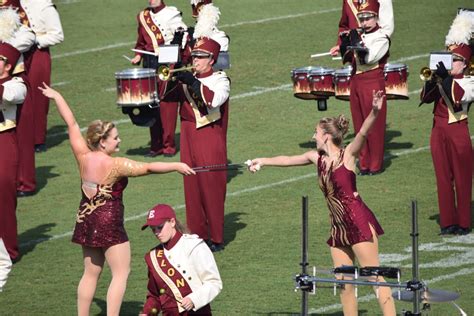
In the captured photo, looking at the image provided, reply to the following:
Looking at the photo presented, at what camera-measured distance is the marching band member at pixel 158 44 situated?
1773 centimetres

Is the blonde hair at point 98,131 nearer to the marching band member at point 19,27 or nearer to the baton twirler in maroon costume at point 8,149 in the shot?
the baton twirler in maroon costume at point 8,149

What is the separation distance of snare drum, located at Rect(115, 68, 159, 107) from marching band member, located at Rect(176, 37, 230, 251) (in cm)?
148

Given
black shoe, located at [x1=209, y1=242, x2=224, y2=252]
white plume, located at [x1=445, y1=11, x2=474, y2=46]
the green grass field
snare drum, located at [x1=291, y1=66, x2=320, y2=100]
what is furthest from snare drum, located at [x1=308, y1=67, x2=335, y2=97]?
black shoe, located at [x1=209, y1=242, x2=224, y2=252]

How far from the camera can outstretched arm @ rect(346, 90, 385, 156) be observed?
10742 mm

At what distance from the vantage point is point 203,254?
10.0 meters

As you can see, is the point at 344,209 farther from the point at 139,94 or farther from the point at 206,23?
the point at 139,94

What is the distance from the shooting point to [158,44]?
17.9 m

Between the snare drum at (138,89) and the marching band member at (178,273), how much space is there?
545 centimetres

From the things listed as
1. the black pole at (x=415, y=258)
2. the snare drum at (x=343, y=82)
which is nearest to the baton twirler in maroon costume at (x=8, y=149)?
the snare drum at (x=343, y=82)

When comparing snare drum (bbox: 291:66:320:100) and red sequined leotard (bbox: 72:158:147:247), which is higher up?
red sequined leotard (bbox: 72:158:147:247)

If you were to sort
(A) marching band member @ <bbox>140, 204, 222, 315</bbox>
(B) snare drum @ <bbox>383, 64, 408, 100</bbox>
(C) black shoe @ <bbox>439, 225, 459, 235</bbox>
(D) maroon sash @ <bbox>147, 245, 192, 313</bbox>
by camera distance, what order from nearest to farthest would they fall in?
(A) marching band member @ <bbox>140, 204, 222, 315</bbox>
(D) maroon sash @ <bbox>147, 245, 192, 313</bbox>
(C) black shoe @ <bbox>439, 225, 459, 235</bbox>
(B) snare drum @ <bbox>383, 64, 408, 100</bbox>

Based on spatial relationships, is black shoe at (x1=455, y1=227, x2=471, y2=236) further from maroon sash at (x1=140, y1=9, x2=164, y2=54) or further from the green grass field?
maroon sash at (x1=140, y1=9, x2=164, y2=54)

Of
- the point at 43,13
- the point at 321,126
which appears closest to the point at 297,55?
the point at 43,13

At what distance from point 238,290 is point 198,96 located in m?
1.96
